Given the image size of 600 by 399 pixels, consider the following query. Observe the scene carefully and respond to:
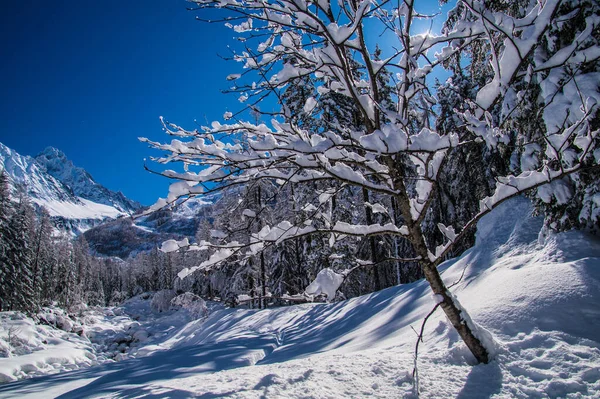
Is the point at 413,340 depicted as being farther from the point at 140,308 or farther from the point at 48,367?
the point at 140,308

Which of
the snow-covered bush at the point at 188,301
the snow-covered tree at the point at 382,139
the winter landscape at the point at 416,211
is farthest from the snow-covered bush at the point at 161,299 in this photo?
the snow-covered tree at the point at 382,139

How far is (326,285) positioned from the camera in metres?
2.00

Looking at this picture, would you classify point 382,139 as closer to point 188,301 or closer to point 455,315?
point 455,315

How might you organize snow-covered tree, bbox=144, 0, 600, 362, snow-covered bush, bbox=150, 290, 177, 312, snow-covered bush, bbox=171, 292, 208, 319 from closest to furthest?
1. snow-covered tree, bbox=144, 0, 600, 362
2. snow-covered bush, bbox=171, 292, 208, 319
3. snow-covered bush, bbox=150, 290, 177, 312

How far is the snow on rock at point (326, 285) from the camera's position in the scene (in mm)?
1977

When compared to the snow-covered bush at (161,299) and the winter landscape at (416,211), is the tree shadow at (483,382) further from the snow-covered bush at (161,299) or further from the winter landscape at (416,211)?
the snow-covered bush at (161,299)

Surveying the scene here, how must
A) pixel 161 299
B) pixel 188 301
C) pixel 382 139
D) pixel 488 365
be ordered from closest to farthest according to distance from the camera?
pixel 382 139 < pixel 488 365 < pixel 188 301 < pixel 161 299

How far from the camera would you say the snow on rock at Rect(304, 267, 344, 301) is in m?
1.98

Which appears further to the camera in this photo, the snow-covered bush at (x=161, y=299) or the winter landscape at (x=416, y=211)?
the snow-covered bush at (x=161, y=299)

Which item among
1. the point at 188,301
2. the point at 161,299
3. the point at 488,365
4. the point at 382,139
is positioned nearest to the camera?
the point at 382,139

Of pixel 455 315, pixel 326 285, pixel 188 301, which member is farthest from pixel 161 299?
pixel 326 285

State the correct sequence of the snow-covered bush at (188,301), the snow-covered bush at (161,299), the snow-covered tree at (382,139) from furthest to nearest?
the snow-covered bush at (161,299), the snow-covered bush at (188,301), the snow-covered tree at (382,139)

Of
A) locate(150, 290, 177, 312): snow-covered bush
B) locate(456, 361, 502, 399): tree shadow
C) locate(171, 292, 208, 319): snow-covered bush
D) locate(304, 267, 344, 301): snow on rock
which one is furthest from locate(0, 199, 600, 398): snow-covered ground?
locate(150, 290, 177, 312): snow-covered bush

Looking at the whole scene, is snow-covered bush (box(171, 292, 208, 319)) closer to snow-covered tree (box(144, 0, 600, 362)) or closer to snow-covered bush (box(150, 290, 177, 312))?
snow-covered tree (box(144, 0, 600, 362))
